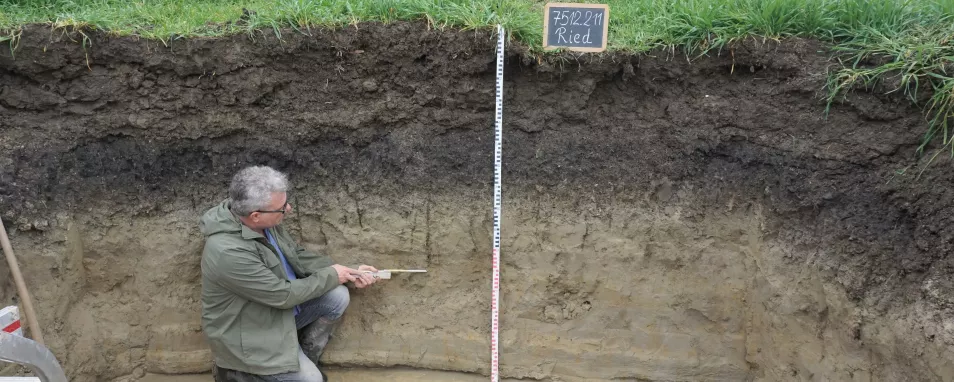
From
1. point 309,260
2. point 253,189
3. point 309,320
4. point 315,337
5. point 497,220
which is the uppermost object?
point 253,189

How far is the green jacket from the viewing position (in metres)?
3.18

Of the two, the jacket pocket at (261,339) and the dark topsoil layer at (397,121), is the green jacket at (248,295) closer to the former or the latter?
the jacket pocket at (261,339)

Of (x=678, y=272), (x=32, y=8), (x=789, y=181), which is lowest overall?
(x=678, y=272)

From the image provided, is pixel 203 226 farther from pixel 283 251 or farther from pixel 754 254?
pixel 754 254

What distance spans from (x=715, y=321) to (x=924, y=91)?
5.29 feet

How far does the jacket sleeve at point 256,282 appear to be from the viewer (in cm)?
315

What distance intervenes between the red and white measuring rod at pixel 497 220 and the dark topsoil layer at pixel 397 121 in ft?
0.25

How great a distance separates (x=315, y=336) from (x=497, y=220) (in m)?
1.26

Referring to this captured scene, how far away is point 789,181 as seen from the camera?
3.41m

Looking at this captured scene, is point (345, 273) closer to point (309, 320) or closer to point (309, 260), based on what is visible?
point (309, 260)

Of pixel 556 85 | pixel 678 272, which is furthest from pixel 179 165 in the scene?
pixel 678 272

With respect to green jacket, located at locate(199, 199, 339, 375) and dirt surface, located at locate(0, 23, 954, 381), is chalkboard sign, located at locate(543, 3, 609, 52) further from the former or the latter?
green jacket, located at locate(199, 199, 339, 375)

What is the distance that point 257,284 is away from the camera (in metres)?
3.18

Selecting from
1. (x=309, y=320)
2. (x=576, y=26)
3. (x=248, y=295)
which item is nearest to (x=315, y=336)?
(x=309, y=320)
